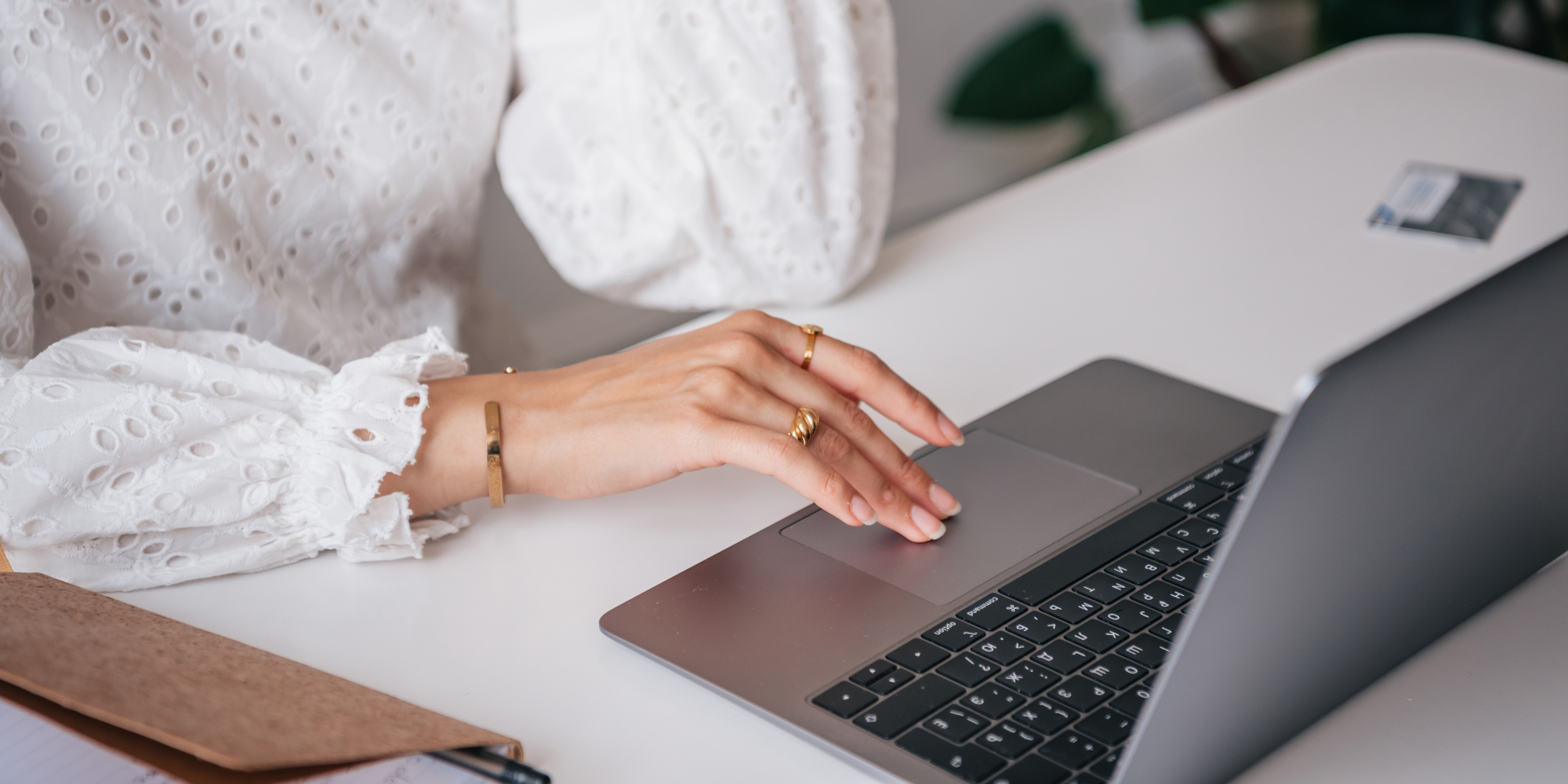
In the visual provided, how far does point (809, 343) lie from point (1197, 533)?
248mm

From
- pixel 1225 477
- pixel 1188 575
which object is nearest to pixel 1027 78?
pixel 1225 477

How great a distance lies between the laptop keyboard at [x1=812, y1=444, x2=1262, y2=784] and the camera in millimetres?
460

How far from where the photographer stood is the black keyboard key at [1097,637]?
518mm

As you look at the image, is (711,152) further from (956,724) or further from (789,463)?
(956,724)

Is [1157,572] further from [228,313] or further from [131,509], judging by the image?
[228,313]

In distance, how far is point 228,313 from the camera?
854 mm

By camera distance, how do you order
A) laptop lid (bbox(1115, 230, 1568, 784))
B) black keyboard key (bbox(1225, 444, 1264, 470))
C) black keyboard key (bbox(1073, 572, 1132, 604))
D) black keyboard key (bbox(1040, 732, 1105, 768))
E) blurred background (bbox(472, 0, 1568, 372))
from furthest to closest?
blurred background (bbox(472, 0, 1568, 372)), black keyboard key (bbox(1225, 444, 1264, 470)), black keyboard key (bbox(1073, 572, 1132, 604)), black keyboard key (bbox(1040, 732, 1105, 768)), laptop lid (bbox(1115, 230, 1568, 784))

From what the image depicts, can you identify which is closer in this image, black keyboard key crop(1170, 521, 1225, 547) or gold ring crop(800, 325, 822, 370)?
black keyboard key crop(1170, 521, 1225, 547)

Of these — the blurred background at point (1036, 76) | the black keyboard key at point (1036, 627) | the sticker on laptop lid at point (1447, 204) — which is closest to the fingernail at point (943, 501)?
the black keyboard key at point (1036, 627)

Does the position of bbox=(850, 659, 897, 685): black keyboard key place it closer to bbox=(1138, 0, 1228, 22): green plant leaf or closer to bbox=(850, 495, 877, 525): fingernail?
bbox=(850, 495, 877, 525): fingernail

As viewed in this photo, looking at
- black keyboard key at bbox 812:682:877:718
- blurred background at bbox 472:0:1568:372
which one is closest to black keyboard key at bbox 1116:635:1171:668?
black keyboard key at bbox 812:682:877:718

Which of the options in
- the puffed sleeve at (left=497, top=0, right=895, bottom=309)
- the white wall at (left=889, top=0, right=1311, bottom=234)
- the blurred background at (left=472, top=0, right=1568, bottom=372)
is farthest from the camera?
the white wall at (left=889, top=0, right=1311, bottom=234)

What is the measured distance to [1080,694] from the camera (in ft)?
1.60

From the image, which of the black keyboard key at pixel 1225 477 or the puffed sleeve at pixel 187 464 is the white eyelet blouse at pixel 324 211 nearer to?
the puffed sleeve at pixel 187 464
